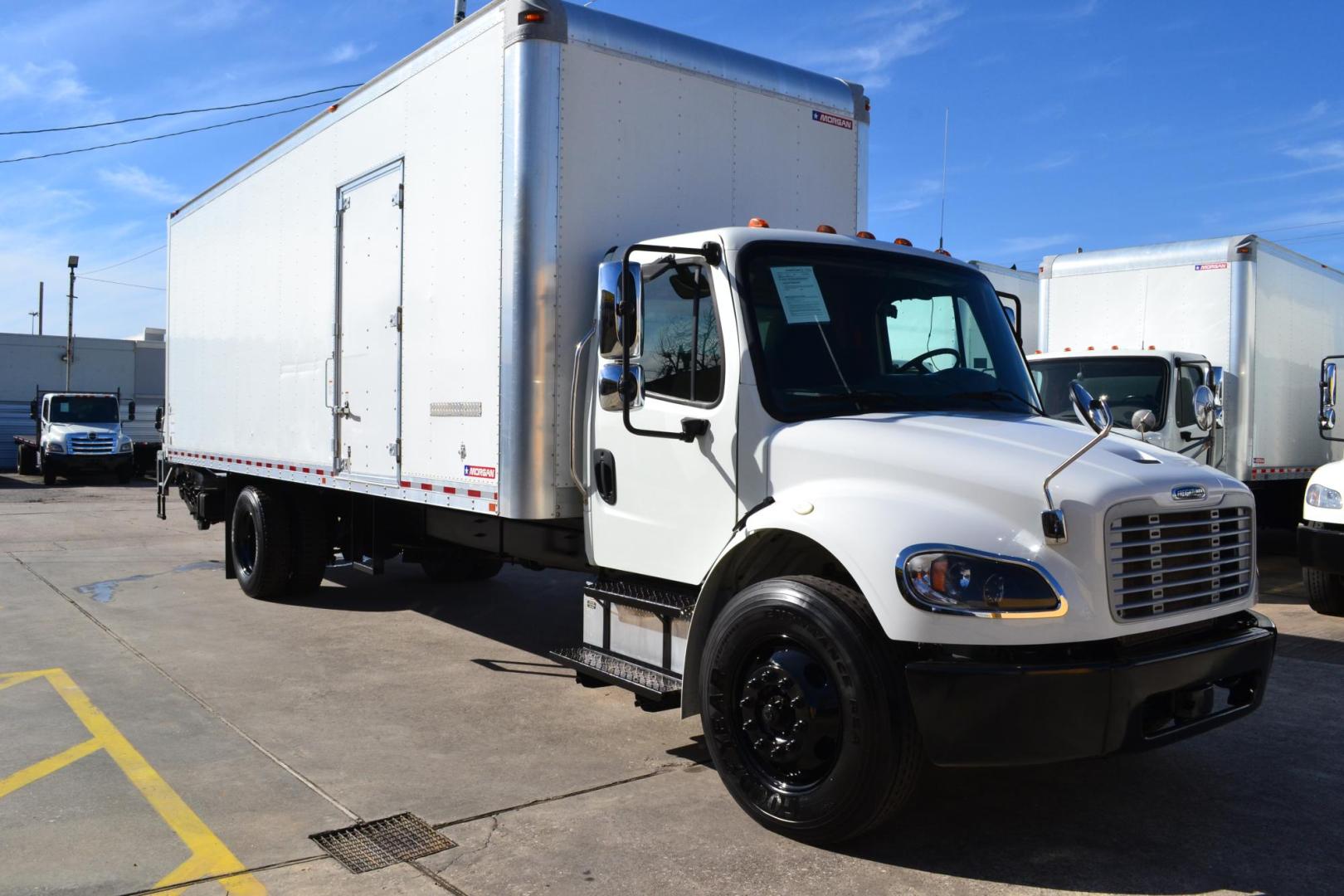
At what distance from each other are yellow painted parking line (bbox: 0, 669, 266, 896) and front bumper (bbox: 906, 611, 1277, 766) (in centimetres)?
245

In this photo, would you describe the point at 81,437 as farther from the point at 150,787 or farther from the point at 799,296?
the point at 799,296

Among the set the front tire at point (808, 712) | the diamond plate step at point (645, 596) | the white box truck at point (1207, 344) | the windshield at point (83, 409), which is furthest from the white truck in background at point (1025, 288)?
the windshield at point (83, 409)

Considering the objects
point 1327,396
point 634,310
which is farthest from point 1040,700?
point 1327,396

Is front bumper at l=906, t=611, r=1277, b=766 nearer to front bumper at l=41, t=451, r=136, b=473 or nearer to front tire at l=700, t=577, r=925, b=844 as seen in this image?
front tire at l=700, t=577, r=925, b=844

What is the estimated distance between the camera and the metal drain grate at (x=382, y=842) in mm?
4121

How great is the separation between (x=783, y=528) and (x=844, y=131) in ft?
12.1

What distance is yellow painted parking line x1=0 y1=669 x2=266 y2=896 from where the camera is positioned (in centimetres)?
396

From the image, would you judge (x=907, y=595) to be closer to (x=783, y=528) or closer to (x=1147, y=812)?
(x=783, y=528)

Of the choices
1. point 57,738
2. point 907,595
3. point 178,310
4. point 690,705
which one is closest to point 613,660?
point 690,705

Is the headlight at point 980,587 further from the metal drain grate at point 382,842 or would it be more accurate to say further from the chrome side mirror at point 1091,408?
the metal drain grate at point 382,842

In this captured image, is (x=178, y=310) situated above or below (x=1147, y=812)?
above

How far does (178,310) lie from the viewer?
38.5 feet

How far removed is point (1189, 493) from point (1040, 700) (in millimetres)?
1075

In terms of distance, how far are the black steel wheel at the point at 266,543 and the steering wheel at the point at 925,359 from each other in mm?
6444
